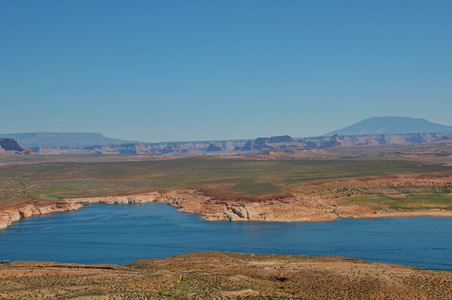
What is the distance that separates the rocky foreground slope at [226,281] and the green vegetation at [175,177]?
5378 centimetres

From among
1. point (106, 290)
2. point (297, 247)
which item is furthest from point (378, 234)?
point (106, 290)

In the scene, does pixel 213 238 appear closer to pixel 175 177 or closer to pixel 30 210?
pixel 30 210

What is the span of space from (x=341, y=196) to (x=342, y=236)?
3627cm

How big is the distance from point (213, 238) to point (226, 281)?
101 feet

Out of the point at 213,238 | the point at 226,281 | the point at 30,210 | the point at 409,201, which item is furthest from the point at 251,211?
the point at 226,281

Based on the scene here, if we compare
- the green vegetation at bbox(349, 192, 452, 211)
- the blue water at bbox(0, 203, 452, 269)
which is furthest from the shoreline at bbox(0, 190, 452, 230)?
the green vegetation at bbox(349, 192, 452, 211)

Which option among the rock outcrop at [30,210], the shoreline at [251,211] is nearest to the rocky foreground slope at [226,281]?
the shoreline at [251,211]

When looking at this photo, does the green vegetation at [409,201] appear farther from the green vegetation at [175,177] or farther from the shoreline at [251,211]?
the green vegetation at [175,177]

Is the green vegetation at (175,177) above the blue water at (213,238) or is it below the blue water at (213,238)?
above

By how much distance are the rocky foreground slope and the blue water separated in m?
10.6

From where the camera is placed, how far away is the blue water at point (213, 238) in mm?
65250

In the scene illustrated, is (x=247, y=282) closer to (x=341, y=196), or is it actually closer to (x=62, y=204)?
(x=341, y=196)

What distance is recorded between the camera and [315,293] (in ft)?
140

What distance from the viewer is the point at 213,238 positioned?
75938mm
